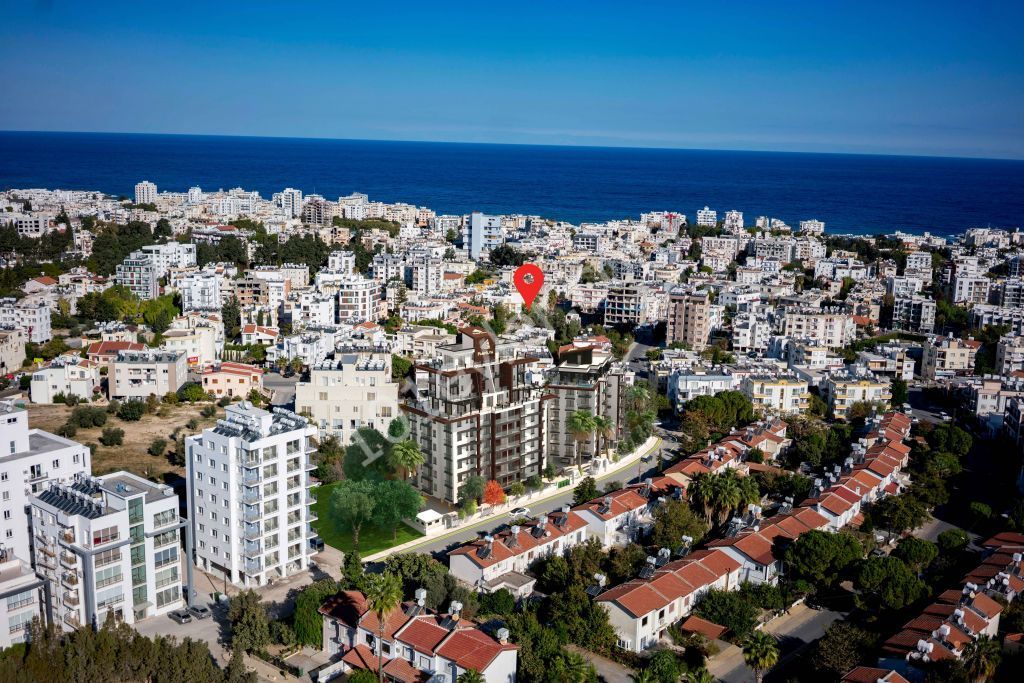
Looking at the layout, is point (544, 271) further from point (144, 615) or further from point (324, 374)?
Answer: point (144, 615)

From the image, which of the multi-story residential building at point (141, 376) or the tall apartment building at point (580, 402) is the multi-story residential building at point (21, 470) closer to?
the tall apartment building at point (580, 402)

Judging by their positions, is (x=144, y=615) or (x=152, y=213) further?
(x=152, y=213)

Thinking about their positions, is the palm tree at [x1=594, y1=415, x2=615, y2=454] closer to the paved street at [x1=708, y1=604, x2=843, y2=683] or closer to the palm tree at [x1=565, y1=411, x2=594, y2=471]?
the palm tree at [x1=565, y1=411, x2=594, y2=471]

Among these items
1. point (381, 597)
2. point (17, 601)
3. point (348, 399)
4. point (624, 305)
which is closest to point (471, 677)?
point (381, 597)

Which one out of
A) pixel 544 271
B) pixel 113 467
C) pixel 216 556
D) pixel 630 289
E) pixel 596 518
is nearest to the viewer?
pixel 216 556

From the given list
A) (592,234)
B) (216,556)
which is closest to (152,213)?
(592,234)

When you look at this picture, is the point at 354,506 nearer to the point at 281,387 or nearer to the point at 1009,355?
the point at 281,387

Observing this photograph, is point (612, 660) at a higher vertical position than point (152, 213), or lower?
lower

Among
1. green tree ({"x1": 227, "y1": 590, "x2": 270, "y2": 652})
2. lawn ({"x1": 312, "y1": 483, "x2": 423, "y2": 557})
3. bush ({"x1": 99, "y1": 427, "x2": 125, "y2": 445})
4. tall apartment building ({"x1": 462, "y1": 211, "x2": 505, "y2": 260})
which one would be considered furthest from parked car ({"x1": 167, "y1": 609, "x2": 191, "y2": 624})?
→ tall apartment building ({"x1": 462, "y1": 211, "x2": 505, "y2": 260})
